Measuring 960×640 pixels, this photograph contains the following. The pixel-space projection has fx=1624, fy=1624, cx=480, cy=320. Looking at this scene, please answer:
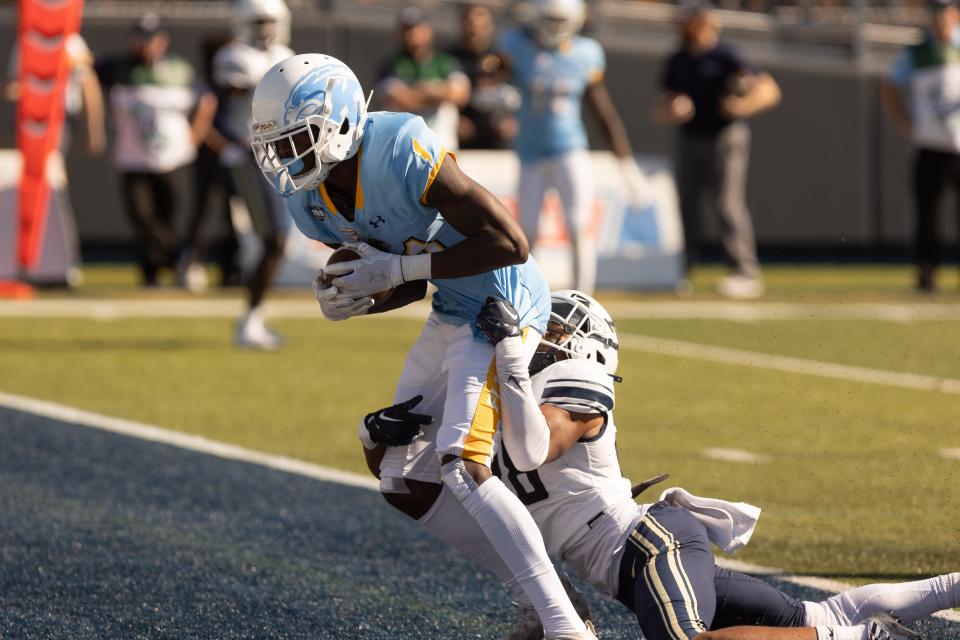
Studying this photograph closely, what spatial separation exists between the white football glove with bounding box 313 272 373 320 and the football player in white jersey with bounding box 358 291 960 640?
0.89 ft

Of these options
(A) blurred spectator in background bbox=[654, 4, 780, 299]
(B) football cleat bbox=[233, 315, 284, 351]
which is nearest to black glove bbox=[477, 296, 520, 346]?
(B) football cleat bbox=[233, 315, 284, 351]

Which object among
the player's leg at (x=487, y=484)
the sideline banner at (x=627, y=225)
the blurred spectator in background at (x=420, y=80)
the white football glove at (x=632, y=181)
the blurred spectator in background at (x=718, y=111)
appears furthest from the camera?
the sideline banner at (x=627, y=225)

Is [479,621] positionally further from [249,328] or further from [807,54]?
[807,54]

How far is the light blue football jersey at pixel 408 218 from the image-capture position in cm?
383

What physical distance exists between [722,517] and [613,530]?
0.94 ft

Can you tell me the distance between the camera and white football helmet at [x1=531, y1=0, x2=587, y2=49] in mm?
10281

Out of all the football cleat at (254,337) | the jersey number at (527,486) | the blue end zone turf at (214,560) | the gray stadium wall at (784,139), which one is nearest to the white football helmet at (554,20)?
the football cleat at (254,337)

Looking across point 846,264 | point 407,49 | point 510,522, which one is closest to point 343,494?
point 510,522

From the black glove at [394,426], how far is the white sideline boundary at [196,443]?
4.31 ft

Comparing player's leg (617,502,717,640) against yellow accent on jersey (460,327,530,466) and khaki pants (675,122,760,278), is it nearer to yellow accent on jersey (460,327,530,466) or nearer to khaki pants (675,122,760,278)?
yellow accent on jersey (460,327,530,466)

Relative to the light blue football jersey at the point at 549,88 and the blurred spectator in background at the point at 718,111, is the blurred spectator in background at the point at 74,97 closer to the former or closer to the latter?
the light blue football jersey at the point at 549,88

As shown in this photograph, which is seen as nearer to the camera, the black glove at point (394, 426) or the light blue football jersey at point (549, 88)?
the black glove at point (394, 426)

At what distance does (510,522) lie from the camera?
3666 mm

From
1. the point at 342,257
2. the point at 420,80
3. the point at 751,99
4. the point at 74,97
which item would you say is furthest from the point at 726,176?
the point at 342,257
